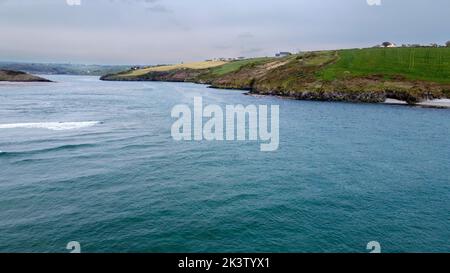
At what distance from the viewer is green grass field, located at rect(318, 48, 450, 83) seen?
118550 mm

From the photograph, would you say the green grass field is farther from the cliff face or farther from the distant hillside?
the cliff face

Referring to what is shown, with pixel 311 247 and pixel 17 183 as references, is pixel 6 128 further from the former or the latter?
pixel 311 247

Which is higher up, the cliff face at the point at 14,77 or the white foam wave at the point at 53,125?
the cliff face at the point at 14,77

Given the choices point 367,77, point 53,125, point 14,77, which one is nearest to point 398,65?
point 367,77

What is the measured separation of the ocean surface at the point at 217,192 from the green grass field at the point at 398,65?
74.4 metres

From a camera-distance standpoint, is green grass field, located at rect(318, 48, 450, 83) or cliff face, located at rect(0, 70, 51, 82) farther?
cliff face, located at rect(0, 70, 51, 82)

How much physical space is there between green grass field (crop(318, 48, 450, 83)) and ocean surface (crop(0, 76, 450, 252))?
74.4 m

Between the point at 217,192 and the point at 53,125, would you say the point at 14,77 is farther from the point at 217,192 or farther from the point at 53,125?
the point at 217,192

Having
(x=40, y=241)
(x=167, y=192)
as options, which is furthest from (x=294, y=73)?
(x=40, y=241)

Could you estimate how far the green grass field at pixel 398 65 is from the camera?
389 ft

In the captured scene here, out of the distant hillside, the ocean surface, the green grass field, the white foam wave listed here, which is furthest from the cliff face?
the green grass field

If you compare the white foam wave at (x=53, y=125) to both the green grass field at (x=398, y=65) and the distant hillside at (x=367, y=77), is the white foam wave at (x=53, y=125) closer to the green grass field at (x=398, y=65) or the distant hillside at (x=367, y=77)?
the distant hillside at (x=367, y=77)

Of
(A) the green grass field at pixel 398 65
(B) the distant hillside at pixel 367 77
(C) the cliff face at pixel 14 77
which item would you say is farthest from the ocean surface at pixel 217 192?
(C) the cliff face at pixel 14 77
